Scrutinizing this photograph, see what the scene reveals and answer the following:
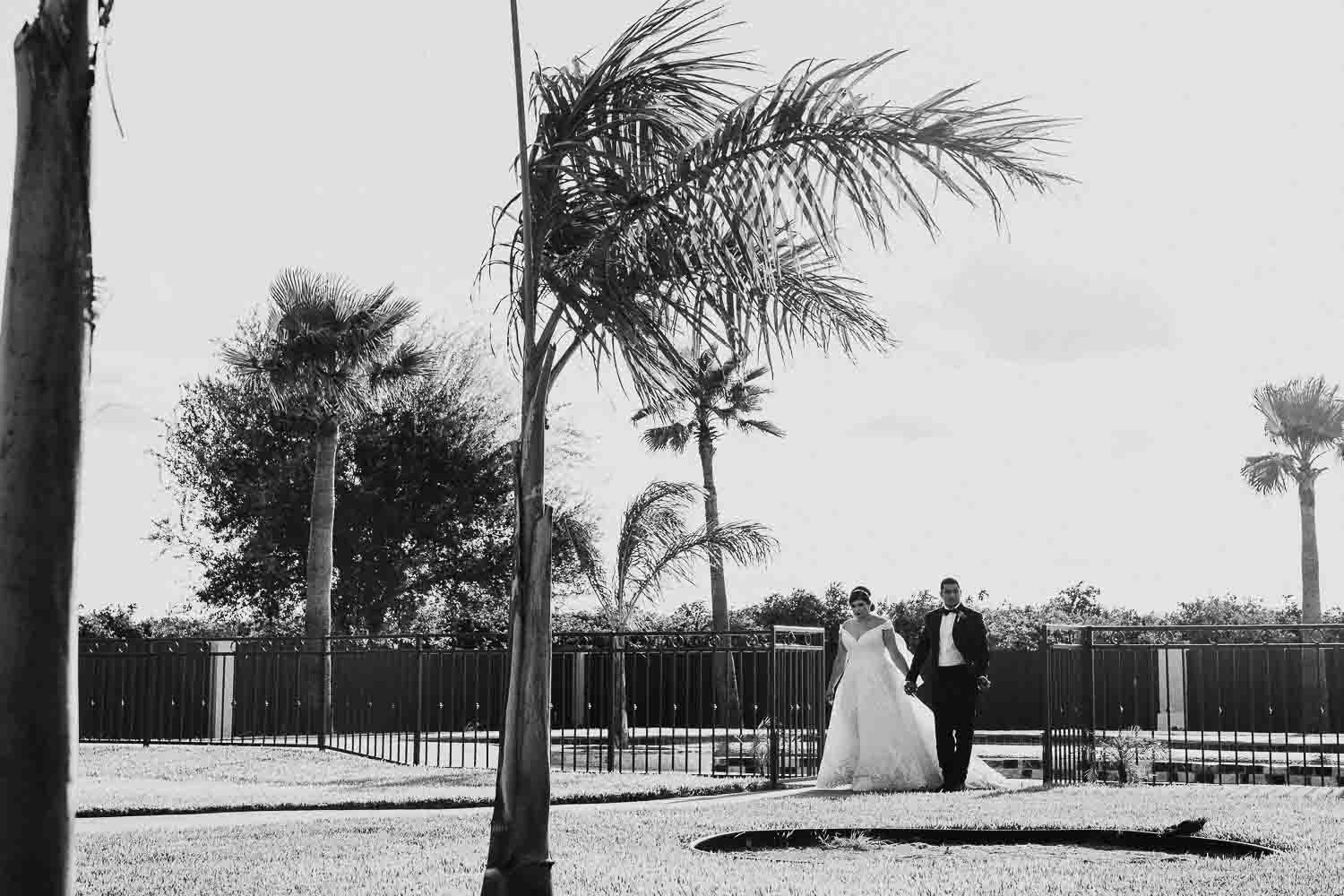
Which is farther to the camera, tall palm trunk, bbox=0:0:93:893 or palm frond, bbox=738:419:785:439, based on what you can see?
palm frond, bbox=738:419:785:439

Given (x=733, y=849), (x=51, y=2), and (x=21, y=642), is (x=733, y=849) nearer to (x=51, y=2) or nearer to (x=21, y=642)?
(x=21, y=642)

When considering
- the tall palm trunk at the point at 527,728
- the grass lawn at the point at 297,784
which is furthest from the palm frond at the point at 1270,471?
the tall palm trunk at the point at 527,728

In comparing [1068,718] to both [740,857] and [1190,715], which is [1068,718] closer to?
[740,857]

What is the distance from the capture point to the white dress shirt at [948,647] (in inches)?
535

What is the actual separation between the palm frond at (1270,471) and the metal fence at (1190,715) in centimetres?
556

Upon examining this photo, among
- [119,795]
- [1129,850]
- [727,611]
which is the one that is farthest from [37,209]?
[727,611]

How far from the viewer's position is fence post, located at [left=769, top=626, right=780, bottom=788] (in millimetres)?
14258

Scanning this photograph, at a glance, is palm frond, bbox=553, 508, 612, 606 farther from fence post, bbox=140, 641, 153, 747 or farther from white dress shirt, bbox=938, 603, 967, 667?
white dress shirt, bbox=938, 603, 967, 667

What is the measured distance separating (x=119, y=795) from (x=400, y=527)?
2117 centimetres

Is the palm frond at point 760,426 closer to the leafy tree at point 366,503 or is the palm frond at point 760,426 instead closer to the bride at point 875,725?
the leafy tree at point 366,503

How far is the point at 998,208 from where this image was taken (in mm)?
6980

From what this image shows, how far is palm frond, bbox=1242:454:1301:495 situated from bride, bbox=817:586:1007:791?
968 inches

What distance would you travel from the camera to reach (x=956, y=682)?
44.7 ft

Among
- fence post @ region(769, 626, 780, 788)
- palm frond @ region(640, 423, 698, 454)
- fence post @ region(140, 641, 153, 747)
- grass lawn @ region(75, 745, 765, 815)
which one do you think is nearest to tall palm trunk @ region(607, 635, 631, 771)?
fence post @ region(769, 626, 780, 788)
